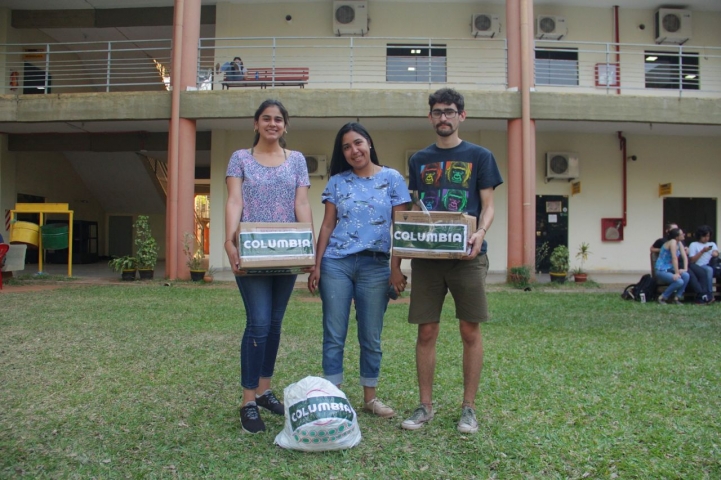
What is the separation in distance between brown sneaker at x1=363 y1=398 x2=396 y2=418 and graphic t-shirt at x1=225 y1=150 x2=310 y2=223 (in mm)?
1146

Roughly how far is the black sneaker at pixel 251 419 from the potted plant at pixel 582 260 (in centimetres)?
989

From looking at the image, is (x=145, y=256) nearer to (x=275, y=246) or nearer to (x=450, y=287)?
Answer: (x=275, y=246)

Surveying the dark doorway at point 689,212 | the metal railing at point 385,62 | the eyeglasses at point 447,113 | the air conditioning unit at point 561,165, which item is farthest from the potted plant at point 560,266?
the eyeglasses at point 447,113

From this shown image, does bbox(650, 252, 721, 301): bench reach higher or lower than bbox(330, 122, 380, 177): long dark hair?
lower

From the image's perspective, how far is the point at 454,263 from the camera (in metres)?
2.81

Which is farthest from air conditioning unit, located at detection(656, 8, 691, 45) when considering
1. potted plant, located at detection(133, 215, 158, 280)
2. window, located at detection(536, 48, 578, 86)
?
Answer: potted plant, located at detection(133, 215, 158, 280)

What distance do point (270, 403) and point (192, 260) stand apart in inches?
331

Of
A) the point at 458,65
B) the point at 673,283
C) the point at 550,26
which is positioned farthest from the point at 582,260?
the point at 550,26

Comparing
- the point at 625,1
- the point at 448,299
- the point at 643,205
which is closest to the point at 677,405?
the point at 448,299

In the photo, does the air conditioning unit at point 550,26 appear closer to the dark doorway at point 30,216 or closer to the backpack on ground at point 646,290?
the backpack on ground at point 646,290

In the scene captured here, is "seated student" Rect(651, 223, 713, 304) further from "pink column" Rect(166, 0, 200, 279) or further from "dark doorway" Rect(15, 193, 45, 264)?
"dark doorway" Rect(15, 193, 45, 264)

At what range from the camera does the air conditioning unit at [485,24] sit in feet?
41.8

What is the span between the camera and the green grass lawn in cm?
233

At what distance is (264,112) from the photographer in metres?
2.85
